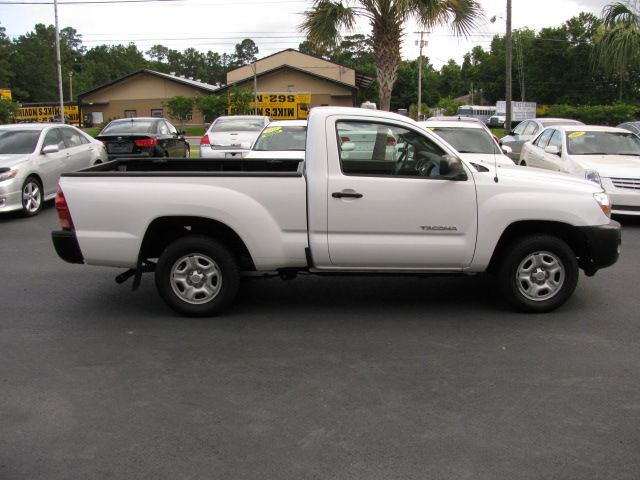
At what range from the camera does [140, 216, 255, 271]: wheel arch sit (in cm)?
602

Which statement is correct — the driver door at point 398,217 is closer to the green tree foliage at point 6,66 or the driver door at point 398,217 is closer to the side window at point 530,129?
the side window at point 530,129

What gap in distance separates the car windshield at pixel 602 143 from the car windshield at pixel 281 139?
471 centimetres

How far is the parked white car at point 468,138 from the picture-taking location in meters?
11.7

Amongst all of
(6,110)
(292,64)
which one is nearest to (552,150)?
(6,110)

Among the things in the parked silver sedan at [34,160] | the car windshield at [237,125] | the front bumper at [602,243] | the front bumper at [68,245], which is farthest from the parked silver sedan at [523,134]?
the front bumper at [68,245]

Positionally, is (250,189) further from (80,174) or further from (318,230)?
(80,174)

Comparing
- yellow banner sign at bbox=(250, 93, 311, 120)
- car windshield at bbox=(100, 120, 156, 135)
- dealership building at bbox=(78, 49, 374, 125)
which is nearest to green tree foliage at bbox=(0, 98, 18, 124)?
yellow banner sign at bbox=(250, 93, 311, 120)

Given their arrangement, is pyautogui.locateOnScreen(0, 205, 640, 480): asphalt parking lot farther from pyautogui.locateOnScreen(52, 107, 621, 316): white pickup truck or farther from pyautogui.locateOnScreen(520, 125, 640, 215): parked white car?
pyautogui.locateOnScreen(520, 125, 640, 215): parked white car

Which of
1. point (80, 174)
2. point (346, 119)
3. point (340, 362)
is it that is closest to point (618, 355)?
point (340, 362)

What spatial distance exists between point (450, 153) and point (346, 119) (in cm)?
97

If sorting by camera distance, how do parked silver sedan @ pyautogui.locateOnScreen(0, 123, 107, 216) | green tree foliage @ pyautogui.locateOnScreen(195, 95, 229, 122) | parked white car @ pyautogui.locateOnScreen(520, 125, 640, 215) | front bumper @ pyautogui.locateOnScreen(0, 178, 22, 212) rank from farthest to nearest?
green tree foliage @ pyautogui.locateOnScreen(195, 95, 229, 122) < parked silver sedan @ pyautogui.locateOnScreen(0, 123, 107, 216) < front bumper @ pyautogui.locateOnScreen(0, 178, 22, 212) < parked white car @ pyautogui.locateOnScreen(520, 125, 640, 215)

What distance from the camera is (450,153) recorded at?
6023 millimetres

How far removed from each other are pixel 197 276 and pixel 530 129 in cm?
1613

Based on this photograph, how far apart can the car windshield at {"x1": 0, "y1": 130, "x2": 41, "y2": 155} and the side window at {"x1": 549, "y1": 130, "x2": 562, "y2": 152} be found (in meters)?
9.42
